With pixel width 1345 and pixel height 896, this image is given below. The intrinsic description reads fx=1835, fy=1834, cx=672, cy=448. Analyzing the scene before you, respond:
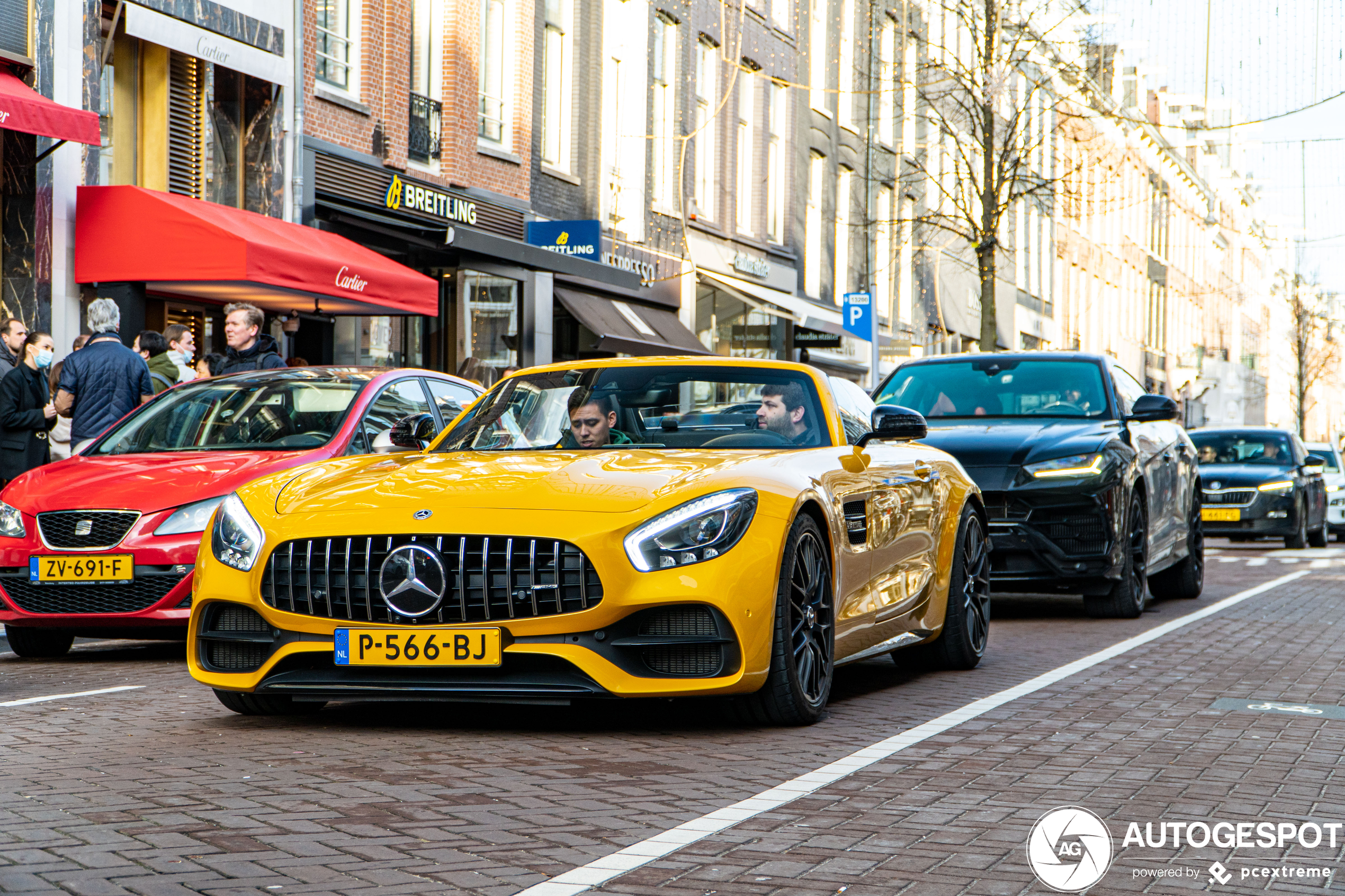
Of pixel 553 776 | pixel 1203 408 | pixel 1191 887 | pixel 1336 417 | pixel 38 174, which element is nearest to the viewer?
pixel 1191 887

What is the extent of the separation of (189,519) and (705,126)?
75.6 feet

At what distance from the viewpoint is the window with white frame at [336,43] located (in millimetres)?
20219

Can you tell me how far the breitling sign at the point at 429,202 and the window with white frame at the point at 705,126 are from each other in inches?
340

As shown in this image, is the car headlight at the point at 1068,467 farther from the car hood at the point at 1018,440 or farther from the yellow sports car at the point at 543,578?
the yellow sports car at the point at 543,578

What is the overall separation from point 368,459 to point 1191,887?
375 centimetres

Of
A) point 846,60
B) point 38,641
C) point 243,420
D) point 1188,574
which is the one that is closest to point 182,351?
point 243,420

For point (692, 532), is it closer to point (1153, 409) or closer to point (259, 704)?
point (259, 704)

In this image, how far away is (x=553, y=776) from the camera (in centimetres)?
545

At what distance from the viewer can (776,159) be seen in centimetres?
3450

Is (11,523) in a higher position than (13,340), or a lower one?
lower

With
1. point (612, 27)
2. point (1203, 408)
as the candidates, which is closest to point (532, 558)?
point (612, 27)

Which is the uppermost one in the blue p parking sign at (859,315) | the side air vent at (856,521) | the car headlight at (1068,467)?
the blue p parking sign at (859,315)

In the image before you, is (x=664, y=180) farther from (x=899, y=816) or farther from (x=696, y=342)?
(x=899, y=816)

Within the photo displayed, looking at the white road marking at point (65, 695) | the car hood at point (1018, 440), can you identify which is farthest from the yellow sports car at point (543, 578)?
the car hood at point (1018, 440)
